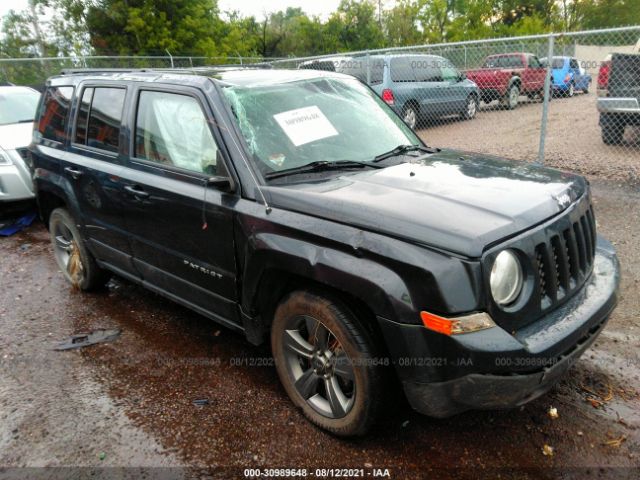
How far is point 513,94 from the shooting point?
37.0 feet

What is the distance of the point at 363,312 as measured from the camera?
2367 mm

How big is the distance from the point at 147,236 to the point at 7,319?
6.27 feet

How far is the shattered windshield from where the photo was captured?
288 centimetres

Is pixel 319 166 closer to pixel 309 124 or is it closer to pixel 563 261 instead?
pixel 309 124

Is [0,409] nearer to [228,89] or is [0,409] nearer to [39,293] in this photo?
[39,293]

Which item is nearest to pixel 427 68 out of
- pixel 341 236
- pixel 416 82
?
pixel 416 82

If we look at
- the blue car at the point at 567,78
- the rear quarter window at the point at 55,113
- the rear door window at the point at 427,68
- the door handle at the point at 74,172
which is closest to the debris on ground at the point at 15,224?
the rear quarter window at the point at 55,113

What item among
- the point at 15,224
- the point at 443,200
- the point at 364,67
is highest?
the point at 364,67

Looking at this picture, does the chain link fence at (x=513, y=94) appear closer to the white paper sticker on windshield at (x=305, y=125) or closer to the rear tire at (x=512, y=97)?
the rear tire at (x=512, y=97)

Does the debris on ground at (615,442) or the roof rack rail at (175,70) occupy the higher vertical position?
the roof rack rail at (175,70)

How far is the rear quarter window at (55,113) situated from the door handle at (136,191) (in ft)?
4.20

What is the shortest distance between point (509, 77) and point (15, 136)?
9.64 m

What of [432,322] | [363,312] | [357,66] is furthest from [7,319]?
[357,66]

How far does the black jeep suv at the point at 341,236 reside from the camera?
210cm
